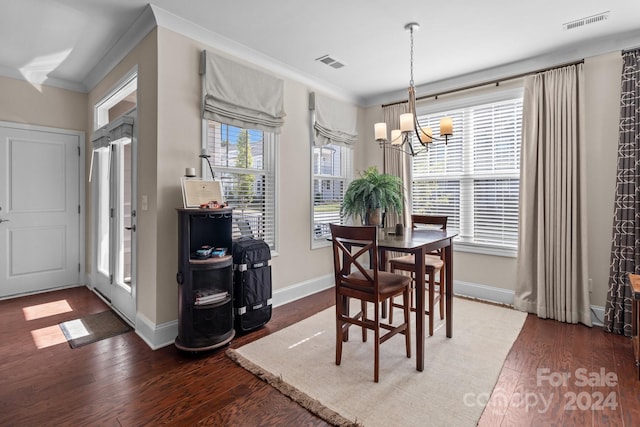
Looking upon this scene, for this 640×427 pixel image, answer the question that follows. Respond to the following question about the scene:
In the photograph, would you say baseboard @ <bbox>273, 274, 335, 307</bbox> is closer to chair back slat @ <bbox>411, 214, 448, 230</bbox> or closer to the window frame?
the window frame

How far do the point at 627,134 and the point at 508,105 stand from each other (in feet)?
3.73

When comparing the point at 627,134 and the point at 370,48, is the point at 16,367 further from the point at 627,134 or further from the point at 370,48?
the point at 627,134

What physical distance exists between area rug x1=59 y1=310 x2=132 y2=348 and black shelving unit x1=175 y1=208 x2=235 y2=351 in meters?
0.87

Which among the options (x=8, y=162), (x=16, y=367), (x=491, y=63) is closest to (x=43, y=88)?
(x=8, y=162)

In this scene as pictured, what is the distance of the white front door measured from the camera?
3.85 meters

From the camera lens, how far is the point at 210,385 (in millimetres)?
2125

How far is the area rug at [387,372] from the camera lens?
1853 millimetres

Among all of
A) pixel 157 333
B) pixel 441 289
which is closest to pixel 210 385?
pixel 157 333

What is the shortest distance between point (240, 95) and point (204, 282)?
6.01 feet

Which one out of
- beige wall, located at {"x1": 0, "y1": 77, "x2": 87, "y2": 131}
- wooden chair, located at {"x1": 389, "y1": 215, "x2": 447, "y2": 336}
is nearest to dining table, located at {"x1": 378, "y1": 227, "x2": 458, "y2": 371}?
wooden chair, located at {"x1": 389, "y1": 215, "x2": 447, "y2": 336}

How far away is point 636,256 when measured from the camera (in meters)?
2.85

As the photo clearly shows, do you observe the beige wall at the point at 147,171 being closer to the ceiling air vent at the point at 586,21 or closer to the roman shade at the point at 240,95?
the roman shade at the point at 240,95

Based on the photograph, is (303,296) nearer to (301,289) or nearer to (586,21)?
(301,289)

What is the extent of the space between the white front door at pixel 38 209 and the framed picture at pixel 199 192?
9.20 ft
